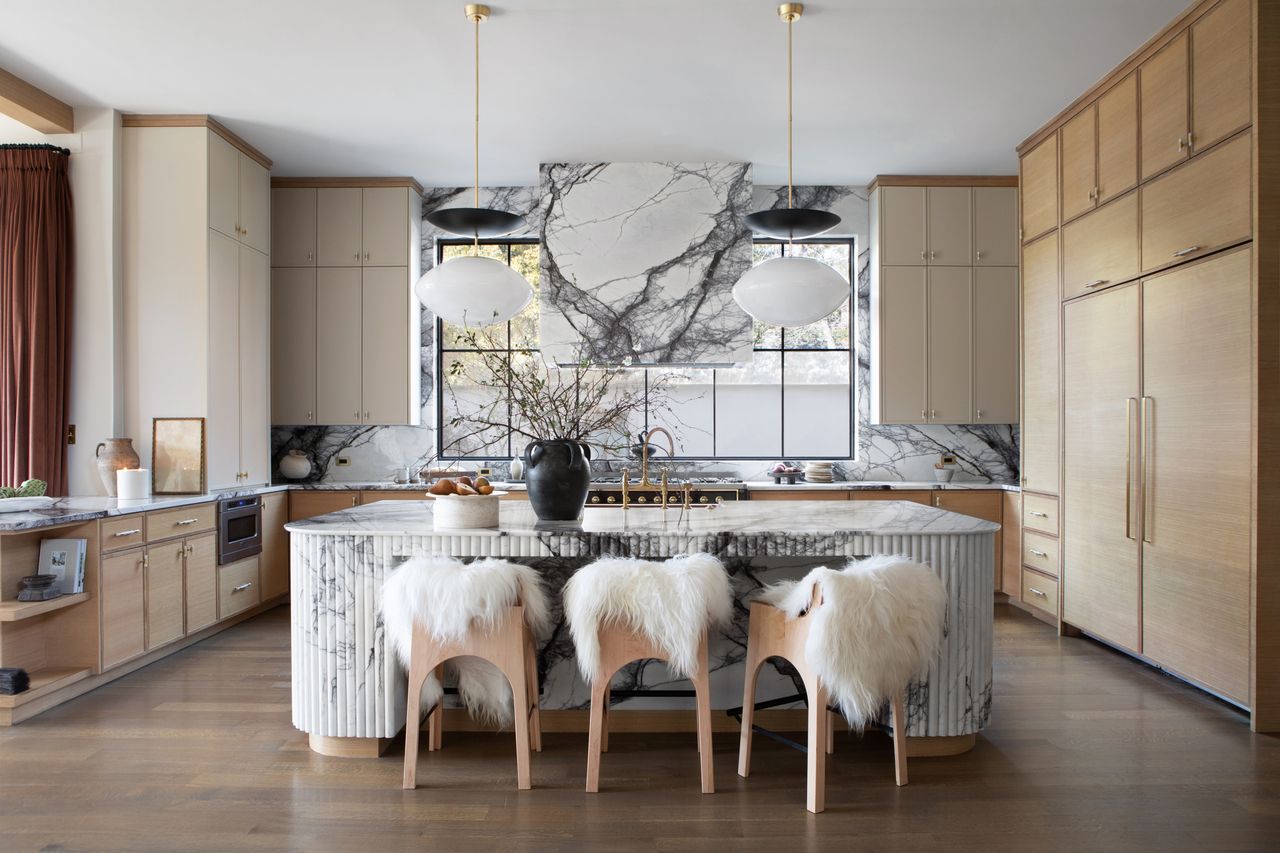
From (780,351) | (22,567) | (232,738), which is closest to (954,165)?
(780,351)

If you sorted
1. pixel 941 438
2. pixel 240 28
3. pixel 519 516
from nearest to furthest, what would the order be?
pixel 519 516 < pixel 240 28 < pixel 941 438

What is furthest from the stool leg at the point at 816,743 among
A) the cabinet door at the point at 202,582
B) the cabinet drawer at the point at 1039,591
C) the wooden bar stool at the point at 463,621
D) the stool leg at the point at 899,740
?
the cabinet door at the point at 202,582

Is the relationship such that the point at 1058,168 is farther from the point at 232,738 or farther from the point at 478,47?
the point at 232,738

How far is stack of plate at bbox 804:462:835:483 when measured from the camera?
221 inches

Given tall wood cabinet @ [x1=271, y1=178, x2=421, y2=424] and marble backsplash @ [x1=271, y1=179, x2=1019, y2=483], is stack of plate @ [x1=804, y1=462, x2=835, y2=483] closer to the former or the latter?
marble backsplash @ [x1=271, y1=179, x2=1019, y2=483]

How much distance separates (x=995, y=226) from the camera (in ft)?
18.7

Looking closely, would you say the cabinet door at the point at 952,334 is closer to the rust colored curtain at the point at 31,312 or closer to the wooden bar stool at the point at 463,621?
the wooden bar stool at the point at 463,621

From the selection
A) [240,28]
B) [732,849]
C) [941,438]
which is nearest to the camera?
[732,849]

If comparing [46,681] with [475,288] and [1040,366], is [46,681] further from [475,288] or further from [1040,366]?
[1040,366]

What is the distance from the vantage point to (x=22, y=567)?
3369 millimetres

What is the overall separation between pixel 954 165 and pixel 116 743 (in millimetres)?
5442

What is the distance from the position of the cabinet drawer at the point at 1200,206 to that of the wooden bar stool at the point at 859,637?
76.2 inches

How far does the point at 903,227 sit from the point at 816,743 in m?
4.20

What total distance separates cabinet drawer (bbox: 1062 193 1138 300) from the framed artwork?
475 centimetres
